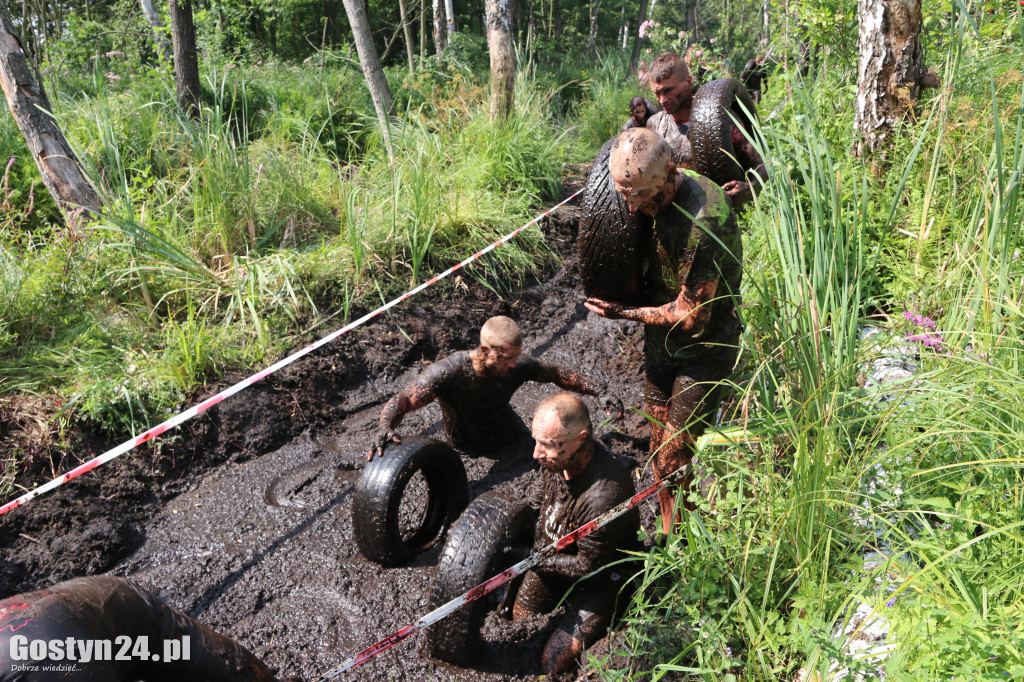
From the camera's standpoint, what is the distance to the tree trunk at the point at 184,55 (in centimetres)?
717

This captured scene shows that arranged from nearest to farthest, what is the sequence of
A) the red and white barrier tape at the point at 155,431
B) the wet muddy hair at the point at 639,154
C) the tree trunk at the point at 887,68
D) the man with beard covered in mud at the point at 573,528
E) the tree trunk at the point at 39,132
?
the wet muddy hair at the point at 639,154
the man with beard covered in mud at the point at 573,528
the red and white barrier tape at the point at 155,431
the tree trunk at the point at 887,68
the tree trunk at the point at 39,132

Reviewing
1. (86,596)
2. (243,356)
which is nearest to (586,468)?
(86,596)

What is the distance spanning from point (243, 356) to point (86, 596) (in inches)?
126

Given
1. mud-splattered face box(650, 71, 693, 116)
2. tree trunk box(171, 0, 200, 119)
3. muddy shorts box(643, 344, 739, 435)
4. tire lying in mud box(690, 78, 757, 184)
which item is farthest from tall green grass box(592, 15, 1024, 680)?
tree trunk box(171, 0, 200, 119)

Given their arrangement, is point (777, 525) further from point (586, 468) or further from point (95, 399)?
point (95, 399)

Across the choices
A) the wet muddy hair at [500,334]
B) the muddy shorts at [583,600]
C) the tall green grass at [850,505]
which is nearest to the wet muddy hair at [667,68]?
the tall green grass at [850,505]

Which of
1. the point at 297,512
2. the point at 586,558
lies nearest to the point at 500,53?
the point at 297,512

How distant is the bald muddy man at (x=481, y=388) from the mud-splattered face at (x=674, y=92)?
201cm

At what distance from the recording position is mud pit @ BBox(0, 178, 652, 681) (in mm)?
3156

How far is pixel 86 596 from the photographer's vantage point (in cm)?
185

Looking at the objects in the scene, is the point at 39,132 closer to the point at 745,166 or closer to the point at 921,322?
the point at 745,166

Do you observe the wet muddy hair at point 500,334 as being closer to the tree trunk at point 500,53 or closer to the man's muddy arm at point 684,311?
the man's muddy arm at point 684,311

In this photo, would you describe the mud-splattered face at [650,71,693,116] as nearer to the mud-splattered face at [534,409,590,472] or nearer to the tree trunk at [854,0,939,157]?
the tree trunk at [854,0,939,157]

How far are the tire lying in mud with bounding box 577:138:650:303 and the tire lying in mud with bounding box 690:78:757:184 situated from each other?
5.55 ft
